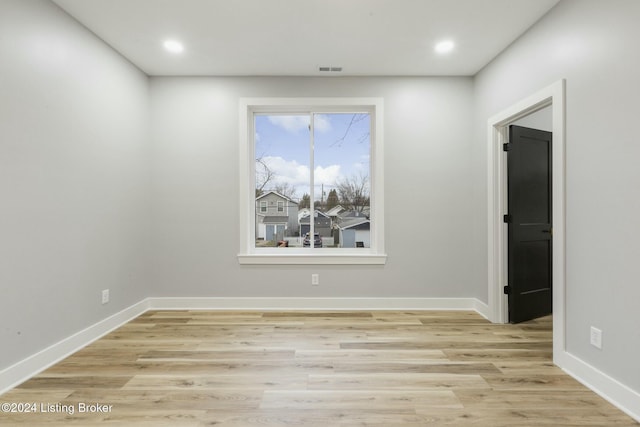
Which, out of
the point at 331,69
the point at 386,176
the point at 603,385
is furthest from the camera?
the point at 386,176

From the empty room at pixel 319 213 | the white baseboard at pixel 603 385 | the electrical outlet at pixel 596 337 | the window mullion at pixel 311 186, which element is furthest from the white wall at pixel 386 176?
the electrical outlet at pixel 596 337

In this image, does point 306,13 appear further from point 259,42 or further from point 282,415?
point 282,415

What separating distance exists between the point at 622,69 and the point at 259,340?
10.2ft

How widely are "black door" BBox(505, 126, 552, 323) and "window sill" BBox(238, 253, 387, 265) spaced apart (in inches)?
51.9

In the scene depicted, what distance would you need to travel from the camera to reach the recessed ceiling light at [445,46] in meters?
2.91

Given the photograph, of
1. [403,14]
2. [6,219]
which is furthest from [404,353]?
[6,219]

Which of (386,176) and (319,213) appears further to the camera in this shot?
(319,213)

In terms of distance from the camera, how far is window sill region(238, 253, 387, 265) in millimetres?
3621

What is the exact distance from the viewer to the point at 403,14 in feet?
8.19

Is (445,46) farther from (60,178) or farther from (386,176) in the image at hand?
(60,178)

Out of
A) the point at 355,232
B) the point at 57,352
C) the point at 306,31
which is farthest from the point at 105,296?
the point at 306,31

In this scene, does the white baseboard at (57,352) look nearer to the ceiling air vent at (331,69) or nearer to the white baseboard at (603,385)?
the ceiling air vent at (331,69)

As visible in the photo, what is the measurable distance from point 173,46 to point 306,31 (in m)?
1.26

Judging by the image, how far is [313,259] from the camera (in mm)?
3654
